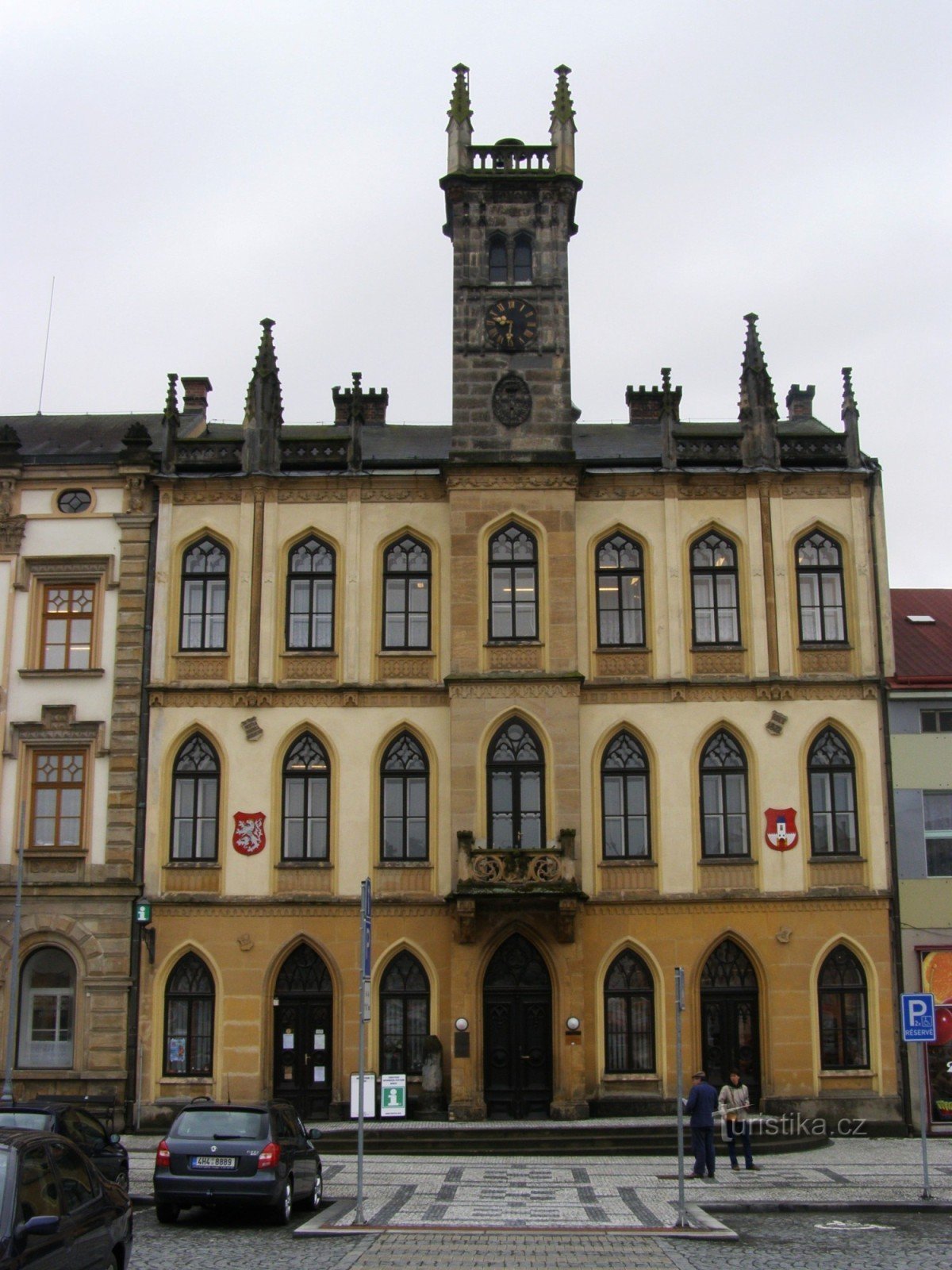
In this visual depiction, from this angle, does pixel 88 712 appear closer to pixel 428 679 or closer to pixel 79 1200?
pixel 428 679

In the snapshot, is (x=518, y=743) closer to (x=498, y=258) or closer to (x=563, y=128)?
(x=498, y=258)

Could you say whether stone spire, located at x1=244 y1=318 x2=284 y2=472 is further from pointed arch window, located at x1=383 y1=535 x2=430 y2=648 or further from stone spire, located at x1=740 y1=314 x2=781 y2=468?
stone spire, located at x1=740 y1=314 x2=781 y2=468

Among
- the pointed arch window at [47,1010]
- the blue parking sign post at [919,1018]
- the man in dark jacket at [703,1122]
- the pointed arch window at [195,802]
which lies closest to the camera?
the blue parking sign post at [919,1018]

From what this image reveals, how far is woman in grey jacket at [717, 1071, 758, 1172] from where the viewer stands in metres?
24.7

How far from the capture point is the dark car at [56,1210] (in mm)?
10375

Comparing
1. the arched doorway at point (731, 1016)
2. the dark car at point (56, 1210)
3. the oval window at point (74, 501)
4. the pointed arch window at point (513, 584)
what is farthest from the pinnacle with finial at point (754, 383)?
the dark car at point (56, 1210)

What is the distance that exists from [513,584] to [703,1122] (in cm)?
1295

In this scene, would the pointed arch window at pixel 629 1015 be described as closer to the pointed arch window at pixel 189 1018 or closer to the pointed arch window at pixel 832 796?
the pointed arch window at pixel 832 796

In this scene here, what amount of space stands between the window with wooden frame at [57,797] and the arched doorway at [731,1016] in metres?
13.6

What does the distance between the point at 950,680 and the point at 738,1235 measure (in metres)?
17.0

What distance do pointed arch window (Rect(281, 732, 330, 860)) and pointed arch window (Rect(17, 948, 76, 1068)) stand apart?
17.2 feet

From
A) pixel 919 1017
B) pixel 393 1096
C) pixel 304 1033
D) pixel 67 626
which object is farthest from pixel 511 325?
pixel 919 1017

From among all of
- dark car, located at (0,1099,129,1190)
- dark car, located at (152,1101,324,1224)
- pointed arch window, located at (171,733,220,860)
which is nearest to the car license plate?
dark car, located at (152,1101,324,1224)

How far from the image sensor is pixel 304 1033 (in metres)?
31.1
